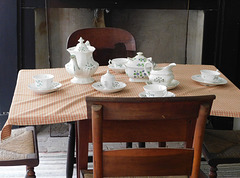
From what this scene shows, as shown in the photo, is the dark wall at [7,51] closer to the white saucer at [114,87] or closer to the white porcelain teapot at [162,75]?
the white saucer at [114,87]

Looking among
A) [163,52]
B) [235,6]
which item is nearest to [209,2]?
[235,6]

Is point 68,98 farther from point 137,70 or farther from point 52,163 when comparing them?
point 52,163

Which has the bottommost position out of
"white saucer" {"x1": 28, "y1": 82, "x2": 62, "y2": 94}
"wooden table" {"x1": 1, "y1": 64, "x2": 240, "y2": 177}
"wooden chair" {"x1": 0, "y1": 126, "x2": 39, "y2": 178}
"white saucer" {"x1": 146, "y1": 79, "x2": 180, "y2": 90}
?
"wooden chair" {"x1": 0, "y1": 126, "x2": 39, "y2": 178}

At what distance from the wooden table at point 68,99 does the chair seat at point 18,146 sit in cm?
18

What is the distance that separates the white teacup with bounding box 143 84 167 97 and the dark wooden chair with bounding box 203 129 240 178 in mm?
372

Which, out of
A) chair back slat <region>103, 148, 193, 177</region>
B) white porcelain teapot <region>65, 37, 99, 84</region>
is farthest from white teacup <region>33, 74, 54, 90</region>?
chair back slat <region>103, 148, 193, 177</region>

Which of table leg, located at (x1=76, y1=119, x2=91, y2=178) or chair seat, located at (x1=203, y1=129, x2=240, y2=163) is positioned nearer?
table leg, located at (x1=76, y1=119, x2=91, y2=178)

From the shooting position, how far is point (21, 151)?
5.99ft

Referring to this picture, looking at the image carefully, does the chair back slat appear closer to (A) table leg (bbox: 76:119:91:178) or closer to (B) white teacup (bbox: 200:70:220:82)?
(A) table leg (bbox: 76:119:91:178)

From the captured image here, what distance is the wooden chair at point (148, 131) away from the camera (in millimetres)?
1247

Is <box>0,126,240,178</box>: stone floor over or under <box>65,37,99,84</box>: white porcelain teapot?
under

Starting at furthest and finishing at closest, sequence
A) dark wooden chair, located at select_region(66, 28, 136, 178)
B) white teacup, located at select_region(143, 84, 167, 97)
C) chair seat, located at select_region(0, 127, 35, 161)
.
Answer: dark wooden chair, located at select_region(66, 28, 136, 178)
chair seat, located at select_region(0, 127, 35, 161)
white teacup, located at select_region(143, 84, 167, 97)

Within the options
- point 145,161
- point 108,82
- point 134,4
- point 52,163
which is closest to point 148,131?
point 145,161

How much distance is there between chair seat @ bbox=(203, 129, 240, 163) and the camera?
5.98 feet
